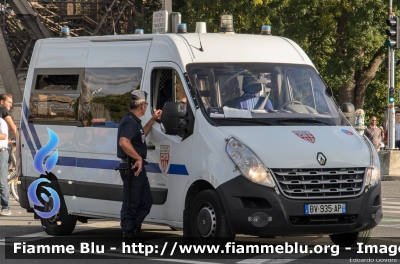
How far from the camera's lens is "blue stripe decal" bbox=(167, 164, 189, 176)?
9.76 metres

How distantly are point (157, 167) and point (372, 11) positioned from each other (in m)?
26.8

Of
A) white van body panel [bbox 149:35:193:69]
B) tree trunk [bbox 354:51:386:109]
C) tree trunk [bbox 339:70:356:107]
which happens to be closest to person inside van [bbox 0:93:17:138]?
white van body panel [bbox 149:35:193:69]

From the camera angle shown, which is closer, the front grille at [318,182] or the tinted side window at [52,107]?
the front grille at [318,182]

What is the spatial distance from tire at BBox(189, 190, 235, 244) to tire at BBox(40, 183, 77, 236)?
2.41 metres

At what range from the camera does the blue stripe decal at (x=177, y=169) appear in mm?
9758

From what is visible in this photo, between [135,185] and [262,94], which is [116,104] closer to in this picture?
[135,185]

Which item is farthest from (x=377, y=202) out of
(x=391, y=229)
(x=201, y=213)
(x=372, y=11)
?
(x=372, y=11)

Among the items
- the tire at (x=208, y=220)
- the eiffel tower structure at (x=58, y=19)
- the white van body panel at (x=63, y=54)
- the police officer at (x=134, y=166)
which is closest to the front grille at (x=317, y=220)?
the tire at (x=208, y=220)

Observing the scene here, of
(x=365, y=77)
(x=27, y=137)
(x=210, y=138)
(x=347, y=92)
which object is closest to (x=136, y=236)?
(x=210, y=138)

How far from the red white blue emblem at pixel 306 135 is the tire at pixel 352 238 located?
1223 millimetres

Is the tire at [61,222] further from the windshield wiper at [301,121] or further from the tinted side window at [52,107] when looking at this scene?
the windshield wiper at [301,121]

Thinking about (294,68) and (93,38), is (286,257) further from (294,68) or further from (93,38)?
(93,38)

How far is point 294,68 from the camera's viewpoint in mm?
10359

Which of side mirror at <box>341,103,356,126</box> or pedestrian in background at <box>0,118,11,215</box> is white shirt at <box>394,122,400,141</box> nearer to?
pedestrian in background at <box>0,118,11,215</box>
